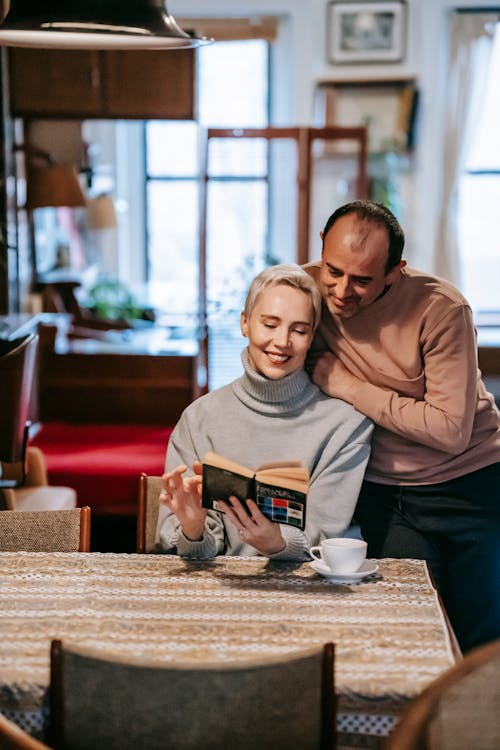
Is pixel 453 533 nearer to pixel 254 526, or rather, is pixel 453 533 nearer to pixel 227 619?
pixel 254 526

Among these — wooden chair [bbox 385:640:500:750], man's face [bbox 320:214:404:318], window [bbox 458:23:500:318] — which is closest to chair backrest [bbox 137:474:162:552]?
man's face [bbox 320:214:404:318]

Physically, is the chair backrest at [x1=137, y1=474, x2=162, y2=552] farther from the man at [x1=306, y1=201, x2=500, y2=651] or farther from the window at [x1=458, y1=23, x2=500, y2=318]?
the window at [x1=458, y1=23, x2=500, y2=318]

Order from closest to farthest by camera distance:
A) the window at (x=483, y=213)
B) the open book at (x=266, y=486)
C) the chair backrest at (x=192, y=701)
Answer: the chair backrest at (x=192, y=701)
the open book at (x=266, y=486)
the window at (x=483, y=213)

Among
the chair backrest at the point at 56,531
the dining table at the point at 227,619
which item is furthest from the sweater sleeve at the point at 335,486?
the chair backrest at the point at 56,531

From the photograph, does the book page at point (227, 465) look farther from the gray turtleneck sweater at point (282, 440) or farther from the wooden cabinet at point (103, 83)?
the wooden cabinet at point (103, 83)

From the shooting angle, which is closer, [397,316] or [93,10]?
[93,10]

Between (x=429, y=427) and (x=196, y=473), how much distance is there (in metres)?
0.55

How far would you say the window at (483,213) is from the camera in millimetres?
Answer: 7434

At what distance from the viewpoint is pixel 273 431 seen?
7.73 feet

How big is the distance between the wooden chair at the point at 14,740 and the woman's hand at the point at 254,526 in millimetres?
796

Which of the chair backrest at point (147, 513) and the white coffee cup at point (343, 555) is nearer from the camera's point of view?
the white coffee cup at point (343, 555)

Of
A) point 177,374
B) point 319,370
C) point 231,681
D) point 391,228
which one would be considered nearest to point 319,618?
point 231,681

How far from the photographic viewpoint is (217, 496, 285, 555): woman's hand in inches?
80.8

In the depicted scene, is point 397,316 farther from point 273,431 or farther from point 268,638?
point 268,638
